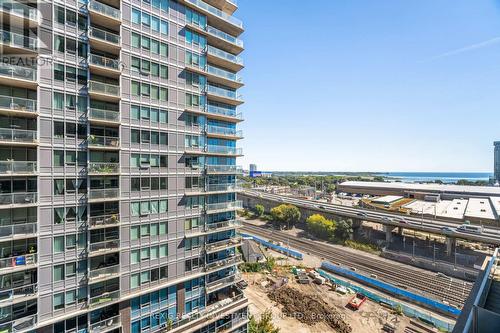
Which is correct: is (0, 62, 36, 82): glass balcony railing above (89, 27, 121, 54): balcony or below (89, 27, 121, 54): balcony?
below

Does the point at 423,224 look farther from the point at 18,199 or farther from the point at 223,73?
the point at 18,199

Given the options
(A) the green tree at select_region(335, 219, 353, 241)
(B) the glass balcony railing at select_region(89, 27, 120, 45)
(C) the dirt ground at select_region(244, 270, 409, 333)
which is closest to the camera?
(B) the glass balcony railing at select_region(89, 27, 120, 45)

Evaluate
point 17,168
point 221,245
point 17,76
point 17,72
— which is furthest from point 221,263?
point 17,72

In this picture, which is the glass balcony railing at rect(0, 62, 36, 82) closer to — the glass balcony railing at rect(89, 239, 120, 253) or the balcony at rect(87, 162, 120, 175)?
the balcony at rect(87, 162, 120, 175)

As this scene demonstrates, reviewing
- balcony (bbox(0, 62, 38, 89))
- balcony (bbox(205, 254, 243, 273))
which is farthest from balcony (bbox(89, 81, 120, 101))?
balcony (bbox(205, 254, 243, 273))

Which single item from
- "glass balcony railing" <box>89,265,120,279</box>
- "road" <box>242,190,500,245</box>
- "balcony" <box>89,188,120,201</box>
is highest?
"balcony" <box>89,188,120,201</box>

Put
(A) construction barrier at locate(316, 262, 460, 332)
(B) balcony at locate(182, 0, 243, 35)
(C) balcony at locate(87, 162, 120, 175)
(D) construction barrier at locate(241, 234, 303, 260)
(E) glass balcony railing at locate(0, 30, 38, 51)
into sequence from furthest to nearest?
1. (D) construction barrier at locate(241, 234, 303, 260)
2. (A) construction barrier at locate(316, 262, 460, 332)
3. (B) balcony at locate(182, 0, 243, 35)
4. (C) balcony at locate(87, 162, 120, 175)
5. (E) glass balcony railing at locate(0, 30, 38, 51)

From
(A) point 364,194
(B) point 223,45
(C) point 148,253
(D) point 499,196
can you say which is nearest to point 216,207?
(C) point 148,253

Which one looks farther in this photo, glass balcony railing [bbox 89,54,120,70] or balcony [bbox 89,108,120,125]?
glass balcony railing [bbox 89,54,120,70]
